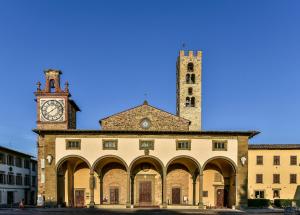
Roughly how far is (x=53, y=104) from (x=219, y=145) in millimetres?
19762

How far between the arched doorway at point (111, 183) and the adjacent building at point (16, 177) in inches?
523

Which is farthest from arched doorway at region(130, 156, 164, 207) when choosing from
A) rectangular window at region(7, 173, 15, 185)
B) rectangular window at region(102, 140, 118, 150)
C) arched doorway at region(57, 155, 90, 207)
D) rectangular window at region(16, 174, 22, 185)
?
rectangular window at region(16, 174, 22, 185)

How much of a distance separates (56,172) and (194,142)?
584 inches

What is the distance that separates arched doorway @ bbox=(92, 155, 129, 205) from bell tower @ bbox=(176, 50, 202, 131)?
18.2 metres

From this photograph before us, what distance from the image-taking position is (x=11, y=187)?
53.5 meters

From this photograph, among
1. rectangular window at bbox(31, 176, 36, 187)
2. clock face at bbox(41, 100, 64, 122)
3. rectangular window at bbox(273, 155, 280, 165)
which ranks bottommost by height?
rectangular window at bbox(31, 176, 36, 187)

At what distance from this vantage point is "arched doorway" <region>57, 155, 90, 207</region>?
138ft

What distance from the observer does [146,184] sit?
44.8 meters

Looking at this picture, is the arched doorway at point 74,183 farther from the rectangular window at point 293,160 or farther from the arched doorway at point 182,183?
the rectangular window at point 293,160

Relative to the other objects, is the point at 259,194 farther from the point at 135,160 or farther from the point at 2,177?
the point at 2,177

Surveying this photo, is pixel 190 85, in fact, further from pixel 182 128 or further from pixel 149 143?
pixel 149 143

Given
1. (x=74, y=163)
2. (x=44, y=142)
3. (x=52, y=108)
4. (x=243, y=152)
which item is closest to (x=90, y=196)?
(x=74, y=163)

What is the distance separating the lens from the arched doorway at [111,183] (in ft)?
144

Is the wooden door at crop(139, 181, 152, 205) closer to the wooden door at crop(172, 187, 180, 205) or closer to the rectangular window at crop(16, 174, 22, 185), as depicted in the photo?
the wooden door at crop(172, 187, 180, 205)
